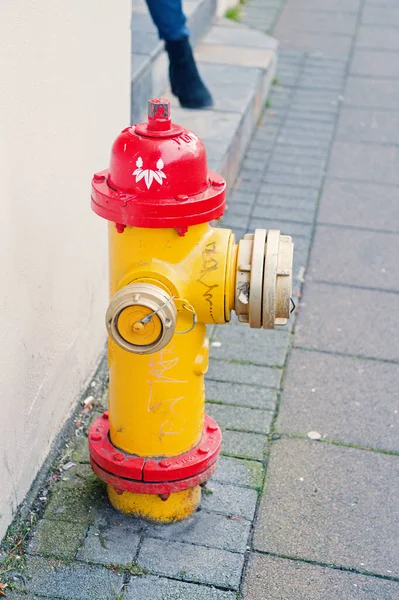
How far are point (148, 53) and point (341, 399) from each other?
8.50 feet

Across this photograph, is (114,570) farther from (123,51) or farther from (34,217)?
(123,51)

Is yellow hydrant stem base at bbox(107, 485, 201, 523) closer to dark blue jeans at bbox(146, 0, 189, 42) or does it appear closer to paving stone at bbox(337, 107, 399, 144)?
dark blue jeans at bbox(146, 0, 189, 42)

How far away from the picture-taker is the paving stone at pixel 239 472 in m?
2.77

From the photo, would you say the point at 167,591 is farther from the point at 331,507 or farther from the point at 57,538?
the point at 331,507

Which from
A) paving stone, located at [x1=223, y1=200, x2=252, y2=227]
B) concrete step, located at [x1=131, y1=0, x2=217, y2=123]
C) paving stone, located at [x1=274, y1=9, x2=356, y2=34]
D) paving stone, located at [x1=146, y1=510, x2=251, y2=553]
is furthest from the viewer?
paving stone, located at [x1=274, y1=9, x2=356, y2=34]

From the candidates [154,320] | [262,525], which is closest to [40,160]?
[154,320]

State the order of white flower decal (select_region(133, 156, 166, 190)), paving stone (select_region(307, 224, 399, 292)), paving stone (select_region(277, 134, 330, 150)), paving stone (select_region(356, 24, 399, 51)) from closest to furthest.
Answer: white flower decal (select_region(133, 156, 166, 190)) < paving stone (select_region(307, 224, 399, 292)) < paving stone (select_region(277, 134, 330, 150)) < paving stone (select_region(356, 24, 399, 51))

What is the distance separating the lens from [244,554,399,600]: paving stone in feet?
7.71

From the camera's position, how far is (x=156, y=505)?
2.53m

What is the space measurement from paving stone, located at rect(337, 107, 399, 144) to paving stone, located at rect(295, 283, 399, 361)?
2146 mm

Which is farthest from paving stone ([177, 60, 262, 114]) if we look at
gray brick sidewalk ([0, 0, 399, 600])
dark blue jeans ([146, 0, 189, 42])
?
dark blue jeans ([146, 0, 189, 42])

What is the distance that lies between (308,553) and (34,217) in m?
1.34

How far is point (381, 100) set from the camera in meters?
6.49

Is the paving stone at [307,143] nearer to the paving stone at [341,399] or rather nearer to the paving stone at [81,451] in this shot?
the paving stone at [341,399]
